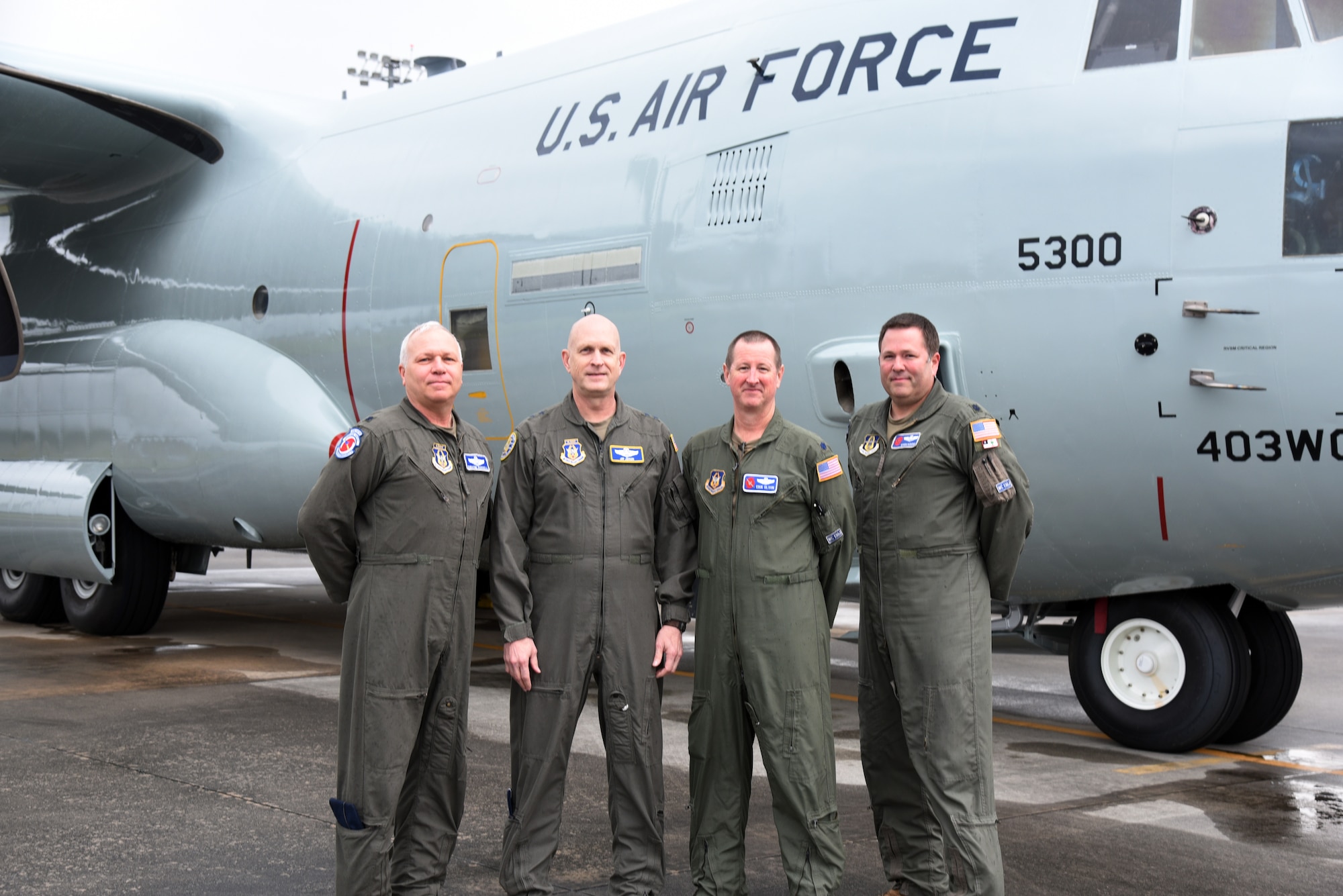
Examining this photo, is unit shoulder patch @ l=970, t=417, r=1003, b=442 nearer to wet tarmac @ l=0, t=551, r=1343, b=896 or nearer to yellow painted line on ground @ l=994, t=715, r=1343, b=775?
wet tarmac @ l=0, t=551, r=1343, b=896

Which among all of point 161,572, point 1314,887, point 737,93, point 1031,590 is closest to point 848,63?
point 737,93

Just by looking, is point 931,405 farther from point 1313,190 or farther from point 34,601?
point 34,601

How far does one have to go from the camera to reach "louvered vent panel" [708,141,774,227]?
6680 millimetres

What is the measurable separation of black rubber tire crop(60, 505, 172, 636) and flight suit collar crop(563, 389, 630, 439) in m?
7.38

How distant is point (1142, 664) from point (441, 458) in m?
3.93

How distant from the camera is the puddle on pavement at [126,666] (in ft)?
27.3

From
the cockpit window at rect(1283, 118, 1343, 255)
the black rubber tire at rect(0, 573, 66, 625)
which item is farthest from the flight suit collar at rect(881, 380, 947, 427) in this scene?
the black rubber tire at rect(0, 573, 66, 625)

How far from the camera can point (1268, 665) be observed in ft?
22.0

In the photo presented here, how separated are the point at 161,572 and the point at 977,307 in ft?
24.7

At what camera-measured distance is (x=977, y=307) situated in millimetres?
6020

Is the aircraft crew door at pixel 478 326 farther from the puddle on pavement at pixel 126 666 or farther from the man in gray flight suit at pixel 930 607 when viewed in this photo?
the man in gray flight suit at pixel 930 607

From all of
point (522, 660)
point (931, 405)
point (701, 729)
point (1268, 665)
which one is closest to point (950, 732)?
point (701, 729)

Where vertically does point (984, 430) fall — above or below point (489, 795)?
above

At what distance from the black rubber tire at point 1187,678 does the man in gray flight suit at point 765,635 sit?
2864 mm
